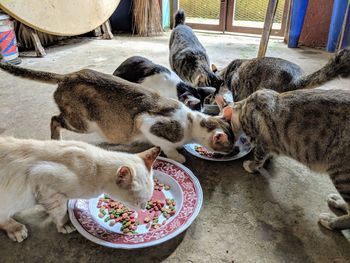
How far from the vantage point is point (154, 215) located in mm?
2080

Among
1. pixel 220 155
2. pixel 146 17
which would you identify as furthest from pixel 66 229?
pixel 146 17

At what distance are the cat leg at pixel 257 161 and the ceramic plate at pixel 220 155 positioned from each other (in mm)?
130

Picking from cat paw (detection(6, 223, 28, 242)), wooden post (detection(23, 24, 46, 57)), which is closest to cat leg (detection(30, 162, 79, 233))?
cat paw (detection(6, 223, 28, 242))

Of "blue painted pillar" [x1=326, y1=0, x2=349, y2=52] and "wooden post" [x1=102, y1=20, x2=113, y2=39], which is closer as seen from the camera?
"blue painted pillar" [x1=326, y1=0, x2=349, y2=52]

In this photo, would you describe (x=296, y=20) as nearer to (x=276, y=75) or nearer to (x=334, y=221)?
(x=276, y=75)

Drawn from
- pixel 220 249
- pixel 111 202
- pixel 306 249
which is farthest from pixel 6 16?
pixel 306 249

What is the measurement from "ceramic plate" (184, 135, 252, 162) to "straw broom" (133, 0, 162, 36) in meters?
5.14

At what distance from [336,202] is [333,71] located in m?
1.10

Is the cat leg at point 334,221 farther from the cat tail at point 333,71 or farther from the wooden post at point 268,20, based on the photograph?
the wooden post at point 268,20

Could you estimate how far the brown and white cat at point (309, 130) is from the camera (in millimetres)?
1869

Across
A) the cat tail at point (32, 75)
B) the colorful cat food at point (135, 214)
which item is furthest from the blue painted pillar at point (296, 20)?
the colorful cat food at point (135, 214)

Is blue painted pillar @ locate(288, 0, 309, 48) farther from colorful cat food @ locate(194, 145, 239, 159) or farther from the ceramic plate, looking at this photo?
colorful cat food @ locate(194, 145, 239, 159)

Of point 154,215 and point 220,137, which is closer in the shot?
point 154,215

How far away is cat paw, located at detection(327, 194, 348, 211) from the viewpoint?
213cm
